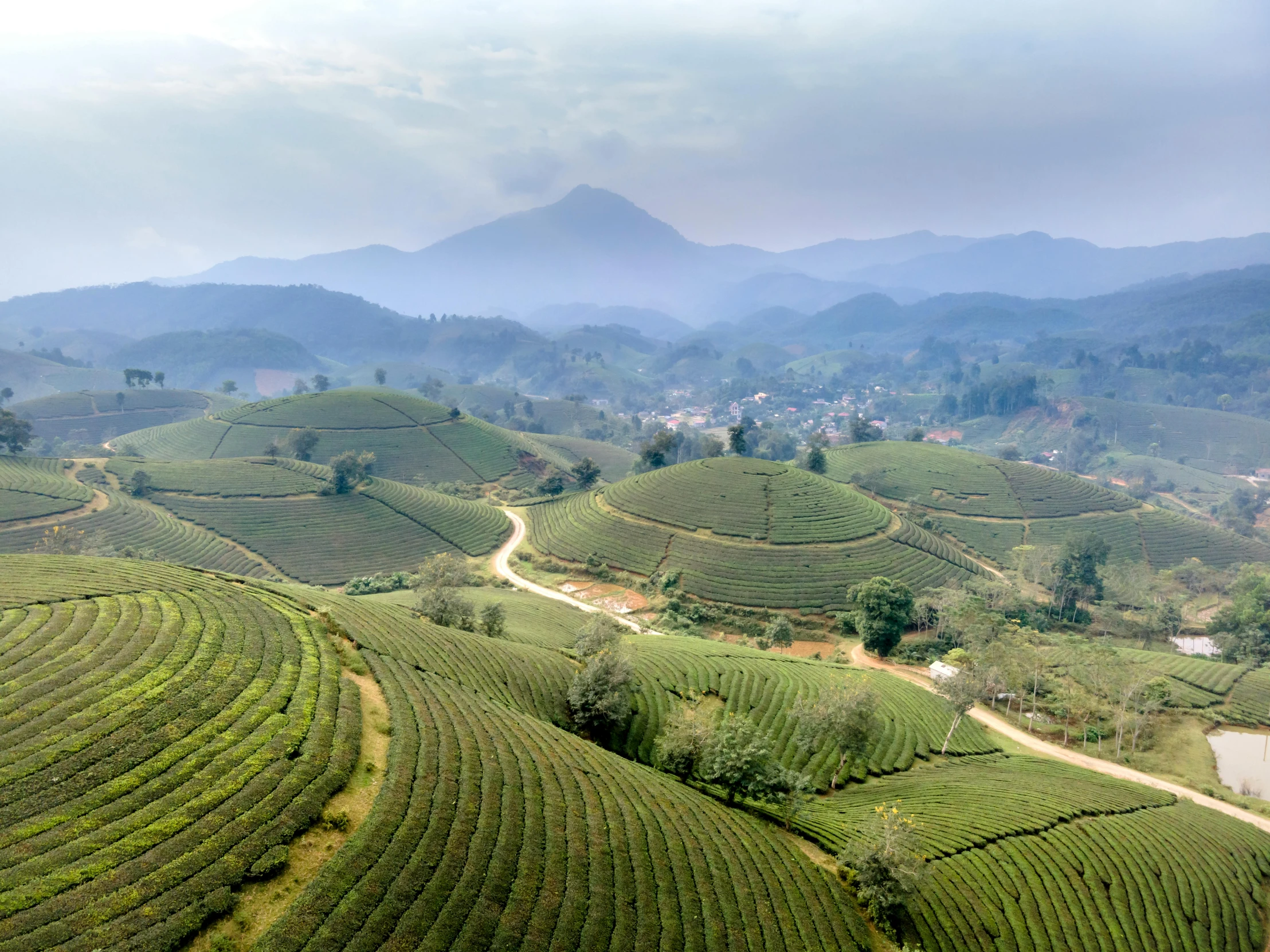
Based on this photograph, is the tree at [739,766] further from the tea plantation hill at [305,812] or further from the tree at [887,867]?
the tree at [887,867]

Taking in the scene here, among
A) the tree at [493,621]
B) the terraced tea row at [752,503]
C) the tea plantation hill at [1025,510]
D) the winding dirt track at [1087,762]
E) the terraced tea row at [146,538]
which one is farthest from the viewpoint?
the tea plantation hill at [1025,510]

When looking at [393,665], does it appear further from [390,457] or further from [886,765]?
[390,457]

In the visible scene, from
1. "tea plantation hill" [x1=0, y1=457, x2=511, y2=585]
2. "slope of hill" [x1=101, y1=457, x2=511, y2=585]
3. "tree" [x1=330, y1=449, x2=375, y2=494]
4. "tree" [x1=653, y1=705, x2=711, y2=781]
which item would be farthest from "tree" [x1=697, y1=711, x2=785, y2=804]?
"tree" [x1=330, y1=449, x2=375, y2=494]

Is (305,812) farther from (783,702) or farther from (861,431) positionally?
(861,431)

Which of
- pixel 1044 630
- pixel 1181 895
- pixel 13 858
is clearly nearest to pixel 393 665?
pixel 13 858

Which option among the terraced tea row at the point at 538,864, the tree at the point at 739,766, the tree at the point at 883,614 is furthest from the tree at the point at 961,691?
the tree at the point at 883,614

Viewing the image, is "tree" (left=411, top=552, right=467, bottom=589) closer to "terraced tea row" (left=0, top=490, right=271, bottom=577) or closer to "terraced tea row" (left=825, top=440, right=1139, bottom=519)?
"terraced tea row" (left=0, top=490, right=271, bottom=577)
